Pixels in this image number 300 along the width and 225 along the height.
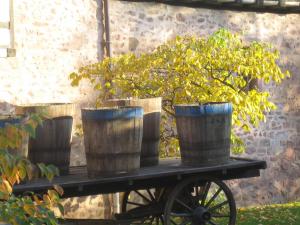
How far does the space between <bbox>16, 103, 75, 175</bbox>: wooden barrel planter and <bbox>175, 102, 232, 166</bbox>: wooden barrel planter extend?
4.31 feet

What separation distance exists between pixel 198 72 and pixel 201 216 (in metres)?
2.11

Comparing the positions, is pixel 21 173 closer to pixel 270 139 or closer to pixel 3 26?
pixel 3 26

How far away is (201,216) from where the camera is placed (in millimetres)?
6770

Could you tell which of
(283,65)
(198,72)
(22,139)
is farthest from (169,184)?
(283,65)

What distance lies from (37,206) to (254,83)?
8.08m

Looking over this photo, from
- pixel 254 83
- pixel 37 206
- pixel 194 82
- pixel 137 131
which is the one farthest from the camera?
pixel 254 83

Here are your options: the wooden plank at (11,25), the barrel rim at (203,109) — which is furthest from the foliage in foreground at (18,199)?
the wooden plank at (11,25)

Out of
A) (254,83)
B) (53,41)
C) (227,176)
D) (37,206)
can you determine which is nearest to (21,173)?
(37,206)

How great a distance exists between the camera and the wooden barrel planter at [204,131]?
660cm

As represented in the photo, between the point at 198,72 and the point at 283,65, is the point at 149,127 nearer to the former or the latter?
the point at 198,72

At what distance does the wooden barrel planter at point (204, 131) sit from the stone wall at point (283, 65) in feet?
10.7

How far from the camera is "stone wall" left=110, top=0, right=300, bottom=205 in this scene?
9.90 m

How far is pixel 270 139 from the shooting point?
37.0 feet

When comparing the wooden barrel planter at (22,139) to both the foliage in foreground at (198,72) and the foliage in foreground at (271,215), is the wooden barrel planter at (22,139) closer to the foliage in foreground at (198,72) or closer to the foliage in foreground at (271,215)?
the foliage in foreground at (198,72)
